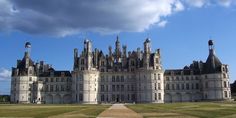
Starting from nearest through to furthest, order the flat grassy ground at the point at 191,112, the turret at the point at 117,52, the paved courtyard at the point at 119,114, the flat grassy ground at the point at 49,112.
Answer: the flat grassy ground at the point at 191,112, the paved courtyard at the point at 119,114, the flat grassy ground at the point at 49,112, the turret at the point at 117,52

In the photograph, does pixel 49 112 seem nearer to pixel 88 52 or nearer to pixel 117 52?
pixel 88 52

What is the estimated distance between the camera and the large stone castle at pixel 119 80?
4171 inches

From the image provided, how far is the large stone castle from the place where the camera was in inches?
4171

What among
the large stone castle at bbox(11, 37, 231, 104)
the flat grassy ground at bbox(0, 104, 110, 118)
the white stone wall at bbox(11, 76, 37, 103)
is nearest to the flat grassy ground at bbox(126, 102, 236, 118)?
the flat grassy ground at bbox(0, 104, 110, 118)

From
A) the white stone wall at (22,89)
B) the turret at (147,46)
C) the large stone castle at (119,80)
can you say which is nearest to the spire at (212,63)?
the large stone castle at (119,80)

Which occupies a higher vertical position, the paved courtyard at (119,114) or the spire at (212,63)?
the spire at (212,63)

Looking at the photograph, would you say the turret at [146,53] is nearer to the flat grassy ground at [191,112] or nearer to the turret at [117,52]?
the turret at [117,52]

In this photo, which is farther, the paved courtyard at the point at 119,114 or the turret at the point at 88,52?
the turret at the point at 88,52

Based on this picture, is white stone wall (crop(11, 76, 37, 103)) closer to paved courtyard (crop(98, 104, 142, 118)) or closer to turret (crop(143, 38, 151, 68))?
turret (crop(143, 38, 151, 68))

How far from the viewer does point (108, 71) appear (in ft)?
363

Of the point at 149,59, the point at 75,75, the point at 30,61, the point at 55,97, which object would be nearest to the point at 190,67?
the point at 149,59

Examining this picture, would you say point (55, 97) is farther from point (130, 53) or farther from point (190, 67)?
point (190, 67)

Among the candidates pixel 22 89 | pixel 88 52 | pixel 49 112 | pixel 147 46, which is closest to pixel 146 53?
pixel 147 46

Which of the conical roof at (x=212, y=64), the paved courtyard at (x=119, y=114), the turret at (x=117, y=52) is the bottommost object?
the paved courtyard at (x=119, y=114)
